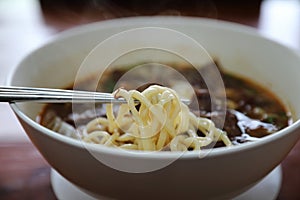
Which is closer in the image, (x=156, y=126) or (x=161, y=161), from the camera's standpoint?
(x=161, y=161)

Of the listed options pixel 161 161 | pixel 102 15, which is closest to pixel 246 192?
pixel 161 161

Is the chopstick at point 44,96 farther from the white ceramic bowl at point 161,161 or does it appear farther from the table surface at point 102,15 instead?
the table surface at point 102,15

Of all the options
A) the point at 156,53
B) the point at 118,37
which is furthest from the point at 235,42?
the point at 118,37

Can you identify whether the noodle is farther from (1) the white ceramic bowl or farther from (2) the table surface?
(2) the table surface

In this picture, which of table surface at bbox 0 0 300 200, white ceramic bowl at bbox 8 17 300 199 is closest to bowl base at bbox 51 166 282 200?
white ceramic bowl at bbox 8 17 300 199

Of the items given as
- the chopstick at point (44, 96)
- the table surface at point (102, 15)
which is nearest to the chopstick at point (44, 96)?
the chopstick at point (44, 96)

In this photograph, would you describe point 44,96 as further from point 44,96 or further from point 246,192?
point 246,192

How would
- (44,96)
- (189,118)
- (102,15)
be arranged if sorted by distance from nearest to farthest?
(44,96) < (189,118) < (102,15)
